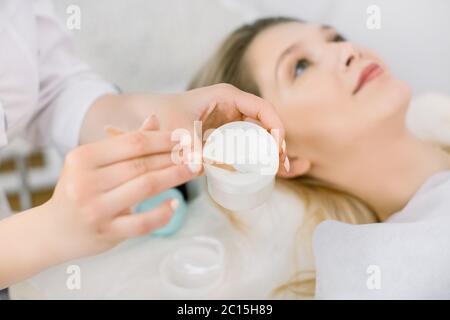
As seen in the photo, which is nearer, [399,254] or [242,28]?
[399,254]

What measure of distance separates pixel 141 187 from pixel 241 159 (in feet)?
0.26

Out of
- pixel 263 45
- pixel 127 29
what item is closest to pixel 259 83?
pixel 263 45

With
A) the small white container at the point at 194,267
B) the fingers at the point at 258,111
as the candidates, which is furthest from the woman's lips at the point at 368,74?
the small white container at the point at 194,267

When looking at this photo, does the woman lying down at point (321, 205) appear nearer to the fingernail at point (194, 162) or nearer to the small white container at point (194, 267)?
the small white container at point (194, 267)

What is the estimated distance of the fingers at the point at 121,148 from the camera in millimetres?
394

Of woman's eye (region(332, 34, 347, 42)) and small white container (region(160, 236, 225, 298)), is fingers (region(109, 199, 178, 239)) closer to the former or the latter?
small white container (region(160, 236, 225, 298))

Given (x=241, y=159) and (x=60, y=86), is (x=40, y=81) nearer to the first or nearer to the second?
(x=60, y=86)

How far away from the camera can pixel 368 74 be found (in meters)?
0.55

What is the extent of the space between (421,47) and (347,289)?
1.11 feet

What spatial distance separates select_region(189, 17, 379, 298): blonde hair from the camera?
1.76 feet

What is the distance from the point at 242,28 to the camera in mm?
603

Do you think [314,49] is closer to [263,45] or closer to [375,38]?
[263,45]

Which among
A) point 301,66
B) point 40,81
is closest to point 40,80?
point 40,81

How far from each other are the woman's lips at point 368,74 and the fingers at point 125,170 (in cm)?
23
